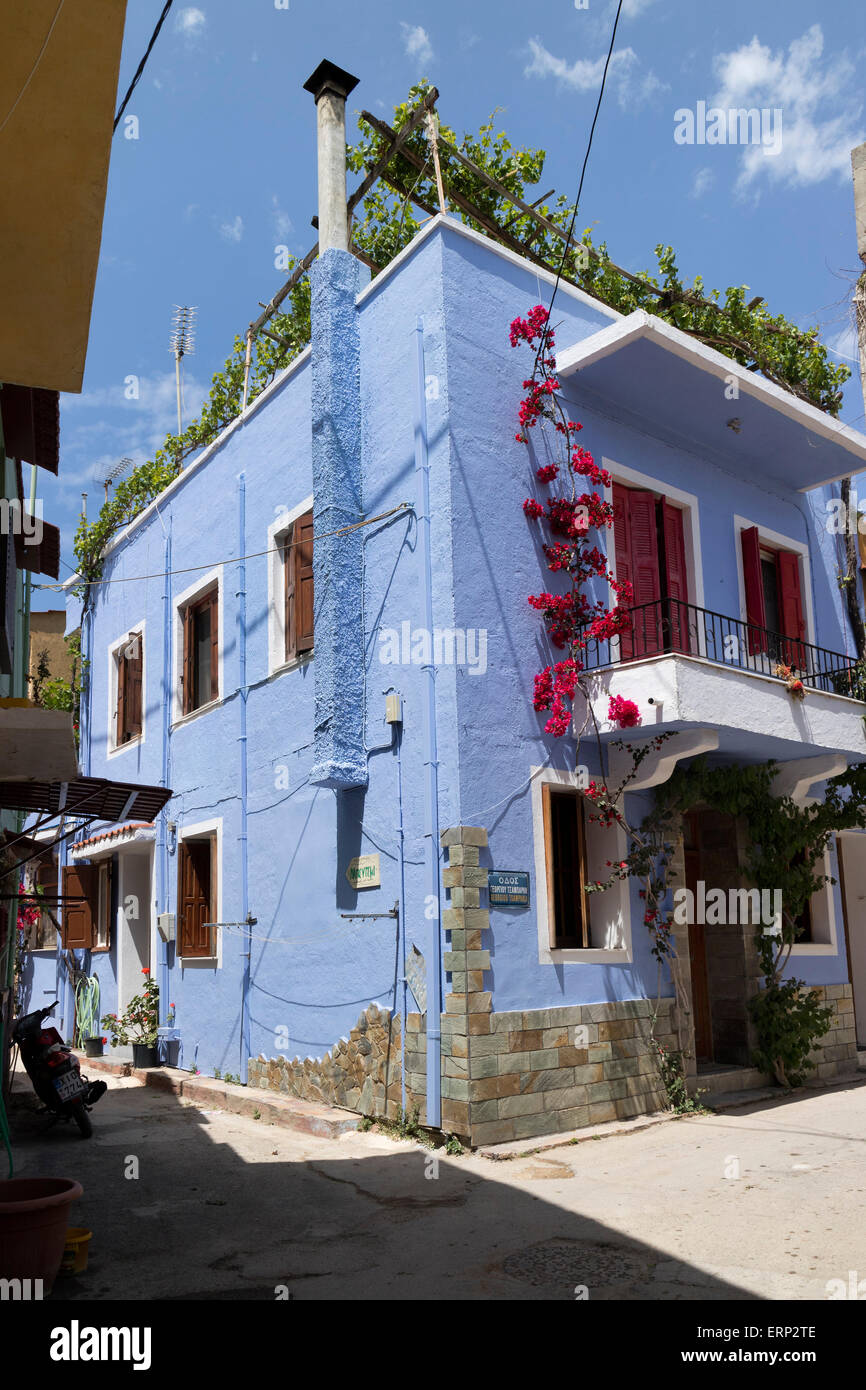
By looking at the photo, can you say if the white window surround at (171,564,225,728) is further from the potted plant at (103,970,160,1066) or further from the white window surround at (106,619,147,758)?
the potted plant at (103,970,160,1066)

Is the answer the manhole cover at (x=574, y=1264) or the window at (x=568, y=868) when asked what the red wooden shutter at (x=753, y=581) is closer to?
the window at (x=568, y=868)

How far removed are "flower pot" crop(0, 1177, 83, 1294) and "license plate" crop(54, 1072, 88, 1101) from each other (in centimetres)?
446

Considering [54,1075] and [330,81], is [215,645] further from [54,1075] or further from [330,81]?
[330,81]

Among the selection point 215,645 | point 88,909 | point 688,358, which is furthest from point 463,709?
point 88,909

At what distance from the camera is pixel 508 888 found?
9.16 m

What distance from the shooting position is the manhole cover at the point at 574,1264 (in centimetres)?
545

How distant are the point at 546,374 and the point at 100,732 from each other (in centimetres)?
1001

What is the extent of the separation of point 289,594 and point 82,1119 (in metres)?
5.46

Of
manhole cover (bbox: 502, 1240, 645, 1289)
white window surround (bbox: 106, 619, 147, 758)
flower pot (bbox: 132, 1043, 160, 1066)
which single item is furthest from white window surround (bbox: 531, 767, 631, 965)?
white window surround (bbox: 106, 619, 147, 758)

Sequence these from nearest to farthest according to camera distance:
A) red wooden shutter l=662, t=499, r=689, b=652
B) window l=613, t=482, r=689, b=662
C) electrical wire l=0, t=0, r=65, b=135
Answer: electrical wire l=0, t=0, r=65, b=135
window l=613, t=482, r=689, b=662
red wooden shutter l=662, t=499, r=689, b=652

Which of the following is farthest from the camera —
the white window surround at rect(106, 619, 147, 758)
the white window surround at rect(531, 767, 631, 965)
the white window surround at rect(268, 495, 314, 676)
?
the white window surround at rect(106, 619, 147, 758)

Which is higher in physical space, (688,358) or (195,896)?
(688,358)

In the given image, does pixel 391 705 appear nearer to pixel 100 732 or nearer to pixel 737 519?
pixel 737 519

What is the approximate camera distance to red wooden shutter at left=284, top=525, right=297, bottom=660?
1200cm
